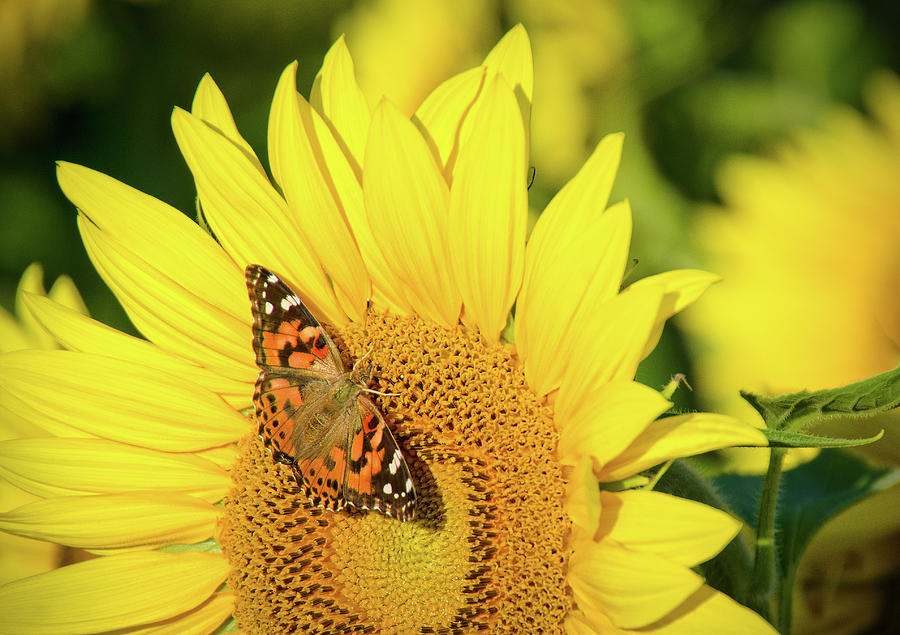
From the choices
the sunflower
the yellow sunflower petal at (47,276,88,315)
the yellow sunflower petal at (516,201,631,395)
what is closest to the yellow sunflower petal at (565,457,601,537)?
the sunflower

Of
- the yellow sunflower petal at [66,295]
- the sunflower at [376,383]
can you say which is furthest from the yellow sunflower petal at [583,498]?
the yellow sunflower petal at [66,295]

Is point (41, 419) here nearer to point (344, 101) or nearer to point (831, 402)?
point (344, 101)

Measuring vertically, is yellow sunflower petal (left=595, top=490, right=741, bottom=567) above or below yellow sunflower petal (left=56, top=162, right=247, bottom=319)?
below

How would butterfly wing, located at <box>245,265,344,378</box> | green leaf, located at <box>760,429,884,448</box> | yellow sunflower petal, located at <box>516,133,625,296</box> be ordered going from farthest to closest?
butterfly wing, located at <box>245,265,344,378</box>
yellow sunflower petal, located at <box>516,133,625,296</box>
green leaf, located at <box>760,429,884,448</box>

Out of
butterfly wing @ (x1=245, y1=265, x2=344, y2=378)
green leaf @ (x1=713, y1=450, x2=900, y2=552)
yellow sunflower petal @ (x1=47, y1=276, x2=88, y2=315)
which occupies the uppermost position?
yellow sunflower petal @ (x1=47, y1=276, x2=88, y2=315)

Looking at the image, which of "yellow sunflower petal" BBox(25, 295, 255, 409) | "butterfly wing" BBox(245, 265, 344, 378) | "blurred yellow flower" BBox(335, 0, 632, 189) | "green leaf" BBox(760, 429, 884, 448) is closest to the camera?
"green leaf" BBox(760, 429, 884, 448)

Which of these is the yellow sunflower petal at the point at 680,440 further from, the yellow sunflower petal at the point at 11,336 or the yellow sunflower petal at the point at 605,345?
the yellow sunflower petal at the point at 11,336

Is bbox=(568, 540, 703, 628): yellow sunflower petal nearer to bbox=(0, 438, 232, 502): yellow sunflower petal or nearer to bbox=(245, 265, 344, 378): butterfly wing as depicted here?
bbox=(245, 265, 344, 378): butterfly wing
